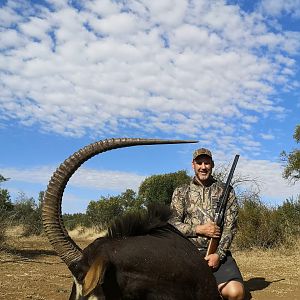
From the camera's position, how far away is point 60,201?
11.4 feet

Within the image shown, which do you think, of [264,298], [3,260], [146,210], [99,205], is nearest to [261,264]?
[264,298]

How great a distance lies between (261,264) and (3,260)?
7.50m

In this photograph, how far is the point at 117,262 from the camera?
3.38 m

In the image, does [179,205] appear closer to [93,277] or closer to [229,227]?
[229,227]

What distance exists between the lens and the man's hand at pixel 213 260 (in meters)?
4.83

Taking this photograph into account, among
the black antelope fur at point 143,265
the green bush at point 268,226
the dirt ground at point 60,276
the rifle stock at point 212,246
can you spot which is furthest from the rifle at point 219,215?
the green bush at point 268,226

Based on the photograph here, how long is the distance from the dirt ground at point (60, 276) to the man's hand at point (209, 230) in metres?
4.00

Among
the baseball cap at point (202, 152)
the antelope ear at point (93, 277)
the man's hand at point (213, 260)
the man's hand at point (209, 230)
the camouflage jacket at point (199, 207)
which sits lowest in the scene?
the man's hand at point (213, 260)

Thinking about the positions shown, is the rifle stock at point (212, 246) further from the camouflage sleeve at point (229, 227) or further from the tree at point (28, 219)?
the tree at point (28, 219)

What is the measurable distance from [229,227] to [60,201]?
2434mm

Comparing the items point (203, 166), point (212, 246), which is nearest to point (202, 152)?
point (203, 166)

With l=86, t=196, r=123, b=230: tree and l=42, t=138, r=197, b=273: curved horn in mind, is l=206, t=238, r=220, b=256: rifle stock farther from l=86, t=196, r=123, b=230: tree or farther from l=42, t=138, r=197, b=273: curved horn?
l=86, t=196, r=123, b=230: tree

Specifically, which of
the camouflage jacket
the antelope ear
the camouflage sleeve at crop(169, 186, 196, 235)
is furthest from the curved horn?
the camouflage sleeve at crop(169, 186, 196, 235)

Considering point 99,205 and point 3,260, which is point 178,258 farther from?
point 99,205
